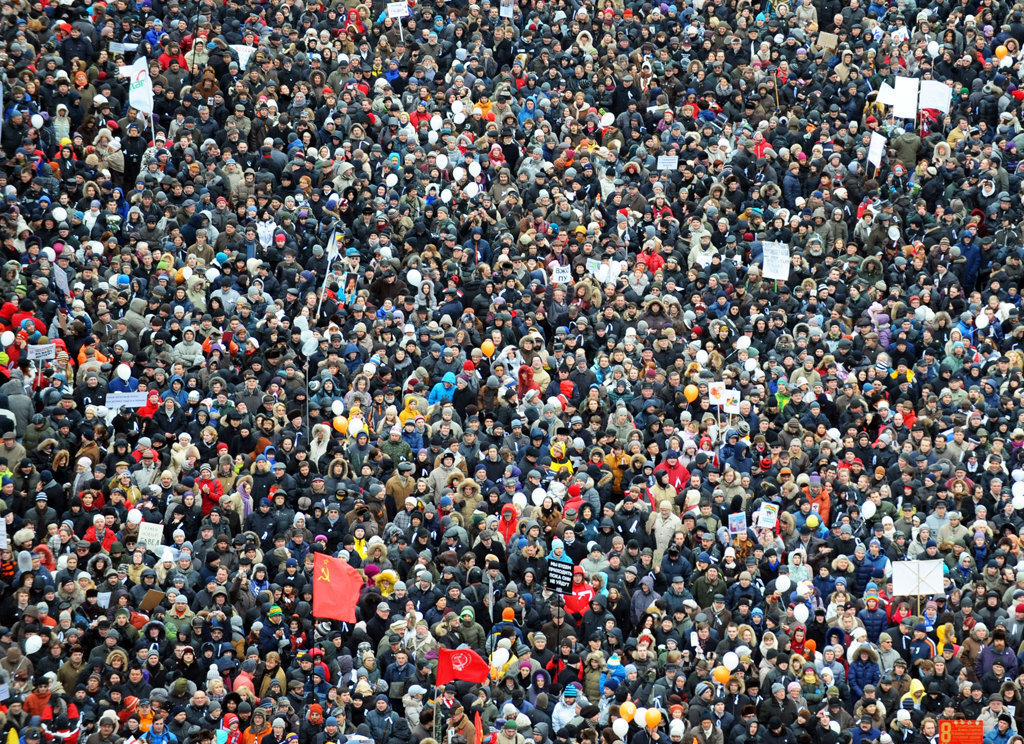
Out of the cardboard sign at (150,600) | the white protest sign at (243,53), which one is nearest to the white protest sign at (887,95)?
the white protest sign at (243,53)

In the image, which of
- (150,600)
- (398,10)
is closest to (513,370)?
(150,600)

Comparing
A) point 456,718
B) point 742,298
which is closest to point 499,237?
point 742,298

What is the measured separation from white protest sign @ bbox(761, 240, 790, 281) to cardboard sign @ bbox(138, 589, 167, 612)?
11.0 metres

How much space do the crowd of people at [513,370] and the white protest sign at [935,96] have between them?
0.36 metres

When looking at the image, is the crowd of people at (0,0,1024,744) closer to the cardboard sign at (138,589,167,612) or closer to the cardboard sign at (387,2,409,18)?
the cardboard sign at (138,589,167,612)

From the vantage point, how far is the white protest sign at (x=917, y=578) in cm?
2683

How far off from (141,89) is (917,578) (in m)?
14.4

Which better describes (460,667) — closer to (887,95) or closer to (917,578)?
(917,578)

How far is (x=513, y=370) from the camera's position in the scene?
98.4 ft

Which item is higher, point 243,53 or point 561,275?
point 243,53

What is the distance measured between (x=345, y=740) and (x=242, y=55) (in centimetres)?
1412

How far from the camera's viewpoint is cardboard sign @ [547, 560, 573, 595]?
26234 millimetres

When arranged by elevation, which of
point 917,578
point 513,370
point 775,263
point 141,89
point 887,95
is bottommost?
point 917,578

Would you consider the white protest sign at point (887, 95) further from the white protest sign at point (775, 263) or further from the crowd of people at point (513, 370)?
the white protest sign at point (775, 263)
